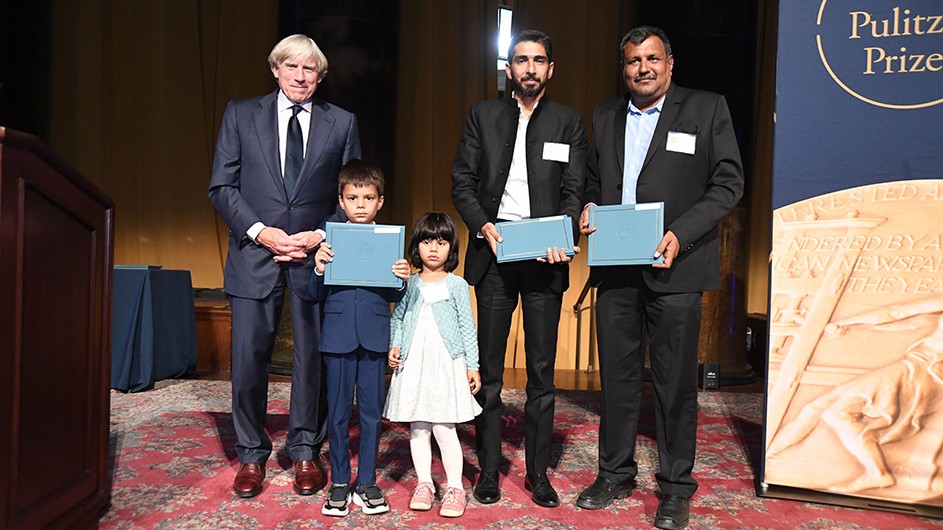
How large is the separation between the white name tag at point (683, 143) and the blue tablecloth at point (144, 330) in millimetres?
3616

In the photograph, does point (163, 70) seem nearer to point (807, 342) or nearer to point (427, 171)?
point (427, 171)

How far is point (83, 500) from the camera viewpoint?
2277 mm

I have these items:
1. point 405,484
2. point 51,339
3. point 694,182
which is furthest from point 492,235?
point 51,339

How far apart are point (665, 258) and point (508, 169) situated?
66 cm

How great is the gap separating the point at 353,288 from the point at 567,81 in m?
4.52

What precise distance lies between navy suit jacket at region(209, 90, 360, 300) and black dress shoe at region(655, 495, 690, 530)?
149 cm

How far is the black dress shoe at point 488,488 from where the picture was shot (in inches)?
104

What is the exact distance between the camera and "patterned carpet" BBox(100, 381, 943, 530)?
2.50 m

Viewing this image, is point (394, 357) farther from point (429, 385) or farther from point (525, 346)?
point (525, 346)

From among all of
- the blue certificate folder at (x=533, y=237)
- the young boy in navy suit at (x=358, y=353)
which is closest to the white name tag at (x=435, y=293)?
the young boy in navy suit at (x=358, y=353)

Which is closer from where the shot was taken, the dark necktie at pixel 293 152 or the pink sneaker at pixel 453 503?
the pink sneaker at pixel 453 503

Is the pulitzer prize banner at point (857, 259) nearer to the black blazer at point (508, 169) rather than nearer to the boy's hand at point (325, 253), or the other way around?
the black blazer at point (508, 169)

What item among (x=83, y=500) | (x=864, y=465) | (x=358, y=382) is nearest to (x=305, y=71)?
(x=358, y=382)

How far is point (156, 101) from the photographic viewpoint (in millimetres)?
7012
